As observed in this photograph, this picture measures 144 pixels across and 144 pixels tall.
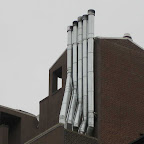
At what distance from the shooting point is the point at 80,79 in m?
49.5

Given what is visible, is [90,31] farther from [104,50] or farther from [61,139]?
[61,139]

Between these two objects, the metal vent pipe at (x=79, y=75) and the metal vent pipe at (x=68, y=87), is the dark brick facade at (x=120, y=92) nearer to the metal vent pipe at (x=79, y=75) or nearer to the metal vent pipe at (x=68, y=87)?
the metal vent pipe at (x=79, y=75)

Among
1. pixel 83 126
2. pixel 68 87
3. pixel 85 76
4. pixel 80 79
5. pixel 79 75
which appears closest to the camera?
→ pixel 83 126

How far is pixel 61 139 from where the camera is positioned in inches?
1743

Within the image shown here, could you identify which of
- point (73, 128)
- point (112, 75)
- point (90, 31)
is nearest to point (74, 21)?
point (90, 31)

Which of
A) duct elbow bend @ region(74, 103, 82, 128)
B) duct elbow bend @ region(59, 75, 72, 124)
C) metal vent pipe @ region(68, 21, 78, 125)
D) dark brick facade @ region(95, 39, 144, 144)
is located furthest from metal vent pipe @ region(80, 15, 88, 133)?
duct elbow bend @ region(59, 75, 72, 124)

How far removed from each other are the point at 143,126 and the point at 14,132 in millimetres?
15990

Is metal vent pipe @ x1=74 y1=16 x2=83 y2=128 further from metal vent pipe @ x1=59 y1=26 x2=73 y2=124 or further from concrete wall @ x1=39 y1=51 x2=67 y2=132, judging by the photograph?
concrete wall @ x1=39 y1=51 x2=67 y2=132

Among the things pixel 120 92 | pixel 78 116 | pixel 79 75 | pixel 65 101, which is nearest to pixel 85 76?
pixel 79 75

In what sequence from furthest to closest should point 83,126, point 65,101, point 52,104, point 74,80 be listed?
1. point 52,104
2. point 74,80
3. point 65,101
4. point 83,126

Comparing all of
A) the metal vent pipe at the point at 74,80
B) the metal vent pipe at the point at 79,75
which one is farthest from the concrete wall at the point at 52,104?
the metal vent pipe at the point at 79,75

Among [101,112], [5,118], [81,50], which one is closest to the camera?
[101,112]

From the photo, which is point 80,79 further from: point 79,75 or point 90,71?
point 90,71

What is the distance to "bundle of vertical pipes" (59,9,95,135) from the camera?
4766 cm
